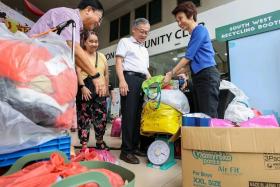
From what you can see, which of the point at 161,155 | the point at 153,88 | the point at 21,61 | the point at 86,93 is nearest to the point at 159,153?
the point at 161,155

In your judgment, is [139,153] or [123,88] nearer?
[123,88]

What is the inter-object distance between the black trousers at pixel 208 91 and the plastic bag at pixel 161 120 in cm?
19

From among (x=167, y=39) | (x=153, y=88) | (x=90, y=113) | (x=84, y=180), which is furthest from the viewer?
(x=167, y=39)

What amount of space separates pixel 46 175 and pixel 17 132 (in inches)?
9.3

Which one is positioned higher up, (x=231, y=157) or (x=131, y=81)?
(x=131, y=81)

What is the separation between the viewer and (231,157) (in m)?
0.90

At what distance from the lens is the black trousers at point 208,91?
1509 millimetres

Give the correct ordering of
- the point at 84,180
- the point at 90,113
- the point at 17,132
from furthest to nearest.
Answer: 1. the point at 90,113
2. the point at 17,132
3. the point at 84,180

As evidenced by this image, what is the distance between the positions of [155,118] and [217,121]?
2.00ft

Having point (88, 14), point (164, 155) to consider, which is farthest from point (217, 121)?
point (88, 14)

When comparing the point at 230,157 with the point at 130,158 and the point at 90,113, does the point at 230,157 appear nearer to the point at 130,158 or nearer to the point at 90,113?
the point at 130,158

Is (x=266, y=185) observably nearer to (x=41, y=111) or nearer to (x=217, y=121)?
(x=217, y=121)

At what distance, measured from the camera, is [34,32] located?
1.24 m

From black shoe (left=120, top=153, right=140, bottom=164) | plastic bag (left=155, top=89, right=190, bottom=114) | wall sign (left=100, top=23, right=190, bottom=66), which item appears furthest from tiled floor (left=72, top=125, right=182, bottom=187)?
wall sign (left=100, top=23, right=190, bottom=66)
